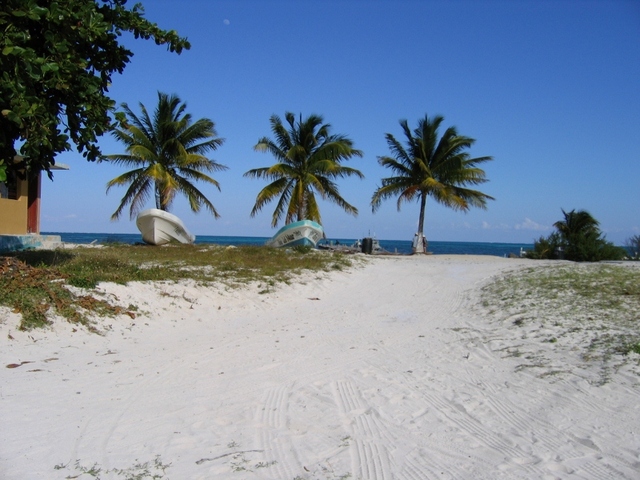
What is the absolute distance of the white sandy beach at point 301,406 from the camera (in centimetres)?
370

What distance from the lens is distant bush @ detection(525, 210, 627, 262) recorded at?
24562mm

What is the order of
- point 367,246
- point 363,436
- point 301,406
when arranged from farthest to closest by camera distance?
point 367,246
point 301,406
point 363,436

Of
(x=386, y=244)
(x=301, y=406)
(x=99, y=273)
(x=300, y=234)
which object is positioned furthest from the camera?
(x=386, y=244)

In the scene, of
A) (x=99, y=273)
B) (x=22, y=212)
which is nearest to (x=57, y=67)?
(x=99, y=273)

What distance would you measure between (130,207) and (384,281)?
1622 centimetres

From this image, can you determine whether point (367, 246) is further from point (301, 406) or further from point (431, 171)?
point (301, 406)

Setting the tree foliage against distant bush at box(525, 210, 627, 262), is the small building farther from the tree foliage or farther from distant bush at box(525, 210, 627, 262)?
distant bush at box(525, 210, 627, 262)

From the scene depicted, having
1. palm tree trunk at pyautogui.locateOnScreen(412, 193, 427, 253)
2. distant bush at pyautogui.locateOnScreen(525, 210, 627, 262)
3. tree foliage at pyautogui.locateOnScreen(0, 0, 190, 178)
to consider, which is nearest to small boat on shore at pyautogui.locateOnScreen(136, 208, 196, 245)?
palm tree trunk at pyautogui.locateOnScreen(412, 193, 427, 253)

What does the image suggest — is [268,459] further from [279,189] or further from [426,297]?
[279,189]

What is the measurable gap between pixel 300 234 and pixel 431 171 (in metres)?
9.23

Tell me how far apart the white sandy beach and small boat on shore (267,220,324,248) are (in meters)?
14.2

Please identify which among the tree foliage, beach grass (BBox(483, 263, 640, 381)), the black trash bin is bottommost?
beach grass (BBox(483, 263, 640, 381))

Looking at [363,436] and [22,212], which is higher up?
[22,212]

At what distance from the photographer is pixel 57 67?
725 centimetres
